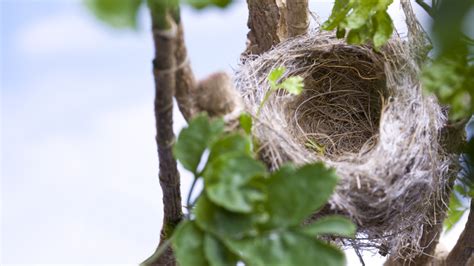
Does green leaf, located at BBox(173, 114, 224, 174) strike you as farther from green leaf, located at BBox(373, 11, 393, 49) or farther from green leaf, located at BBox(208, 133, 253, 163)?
green leaf, located at BBox(373, 11, 393, 49)

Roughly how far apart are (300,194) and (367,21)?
18.1 inches

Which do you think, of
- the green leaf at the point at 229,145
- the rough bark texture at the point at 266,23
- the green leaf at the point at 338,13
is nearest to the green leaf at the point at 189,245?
the green leaf at the point at 229,145

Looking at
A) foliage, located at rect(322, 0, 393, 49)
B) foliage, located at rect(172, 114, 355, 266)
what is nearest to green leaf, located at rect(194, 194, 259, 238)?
foliage, located at rect(172, 114, 355, 266)

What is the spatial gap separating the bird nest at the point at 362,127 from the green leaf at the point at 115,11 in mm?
447

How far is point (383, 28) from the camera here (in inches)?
49.4

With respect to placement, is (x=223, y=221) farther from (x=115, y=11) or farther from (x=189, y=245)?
(x=115, y=11)

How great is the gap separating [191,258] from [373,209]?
40 centimetres

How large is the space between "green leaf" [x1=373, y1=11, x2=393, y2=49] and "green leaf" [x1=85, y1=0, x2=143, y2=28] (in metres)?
0.58

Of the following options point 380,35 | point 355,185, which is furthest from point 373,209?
point 380,35

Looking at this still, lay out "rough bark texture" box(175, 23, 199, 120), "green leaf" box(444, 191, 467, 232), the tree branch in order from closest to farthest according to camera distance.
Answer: "rough bark texture" box(175, 23, 199, 120), the tree branch, "green leaf" box(444, 191, 467, 232)

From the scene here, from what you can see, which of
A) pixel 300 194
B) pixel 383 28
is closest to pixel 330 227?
pixel 300 194

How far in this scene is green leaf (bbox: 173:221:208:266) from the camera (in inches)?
36.4

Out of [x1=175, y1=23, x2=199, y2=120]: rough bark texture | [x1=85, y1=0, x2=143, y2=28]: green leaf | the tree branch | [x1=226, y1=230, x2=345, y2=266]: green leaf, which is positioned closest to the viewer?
[x1=85, y1=0, x2=143, y2=28]: green leaf

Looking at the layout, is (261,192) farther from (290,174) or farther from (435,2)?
(435,2)
